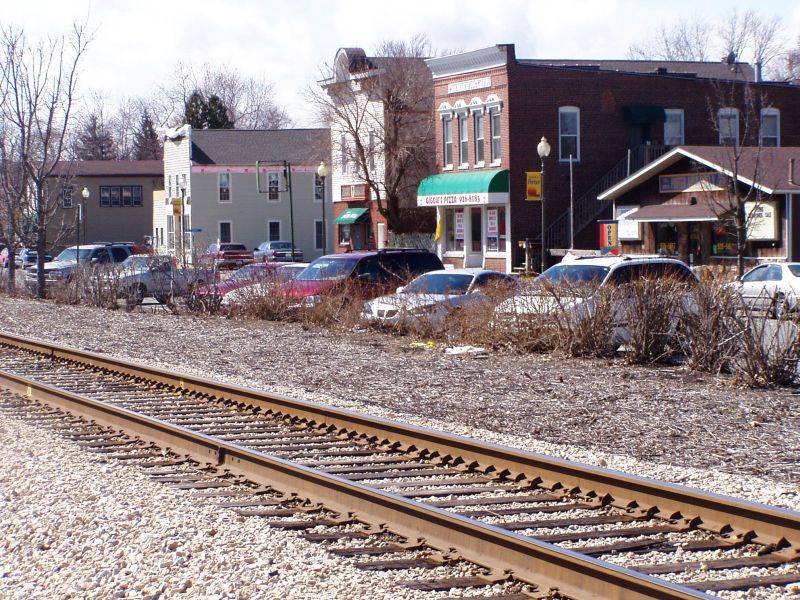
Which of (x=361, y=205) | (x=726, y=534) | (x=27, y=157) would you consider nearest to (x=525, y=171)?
(x=361, y=205)

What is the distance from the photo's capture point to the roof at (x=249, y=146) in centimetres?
6297

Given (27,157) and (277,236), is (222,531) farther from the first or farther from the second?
(277,236)

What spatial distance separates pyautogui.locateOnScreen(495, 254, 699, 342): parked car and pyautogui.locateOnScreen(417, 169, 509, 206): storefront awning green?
22.0m

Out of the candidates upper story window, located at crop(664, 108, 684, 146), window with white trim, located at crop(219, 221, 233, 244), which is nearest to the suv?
upper story window, located at crop(664, 108, 684, 146)

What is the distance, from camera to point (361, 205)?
51.7 metres

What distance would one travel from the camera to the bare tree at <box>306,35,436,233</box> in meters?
45.4

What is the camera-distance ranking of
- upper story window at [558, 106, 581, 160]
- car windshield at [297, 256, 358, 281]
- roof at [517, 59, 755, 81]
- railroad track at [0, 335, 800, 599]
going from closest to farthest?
railroad track at [0, 335, 800, 599]
car windshield at [297, 256, 358, 281]
upper story window at [558, 106, 581, 160]
roof at [517, 59, 755, 81]

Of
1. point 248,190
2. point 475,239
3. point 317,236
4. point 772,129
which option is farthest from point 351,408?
point 248,190

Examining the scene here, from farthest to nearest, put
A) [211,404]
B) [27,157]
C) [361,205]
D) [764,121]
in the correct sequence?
[361,205]
[764,121]
[27,157]
[211,404]

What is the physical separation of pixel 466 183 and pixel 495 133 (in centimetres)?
244

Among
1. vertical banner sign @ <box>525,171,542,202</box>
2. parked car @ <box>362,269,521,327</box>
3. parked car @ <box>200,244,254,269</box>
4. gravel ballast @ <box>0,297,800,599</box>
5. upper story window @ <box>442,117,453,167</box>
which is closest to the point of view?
gravel ballast @ <box>0,297,800,599</box>

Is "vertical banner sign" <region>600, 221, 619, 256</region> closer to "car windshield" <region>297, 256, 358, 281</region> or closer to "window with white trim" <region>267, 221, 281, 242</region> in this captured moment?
"car windshield" <region>297, 256, 358, 281</region>

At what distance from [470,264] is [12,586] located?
3602cm

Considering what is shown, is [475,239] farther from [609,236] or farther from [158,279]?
[158,279]
